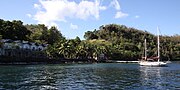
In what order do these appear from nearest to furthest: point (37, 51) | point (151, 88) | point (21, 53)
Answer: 1. point (151, 88)
2. point (21, 53)
3. point (37, 51)

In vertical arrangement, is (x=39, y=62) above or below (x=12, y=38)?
→ below

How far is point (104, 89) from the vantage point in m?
38.0

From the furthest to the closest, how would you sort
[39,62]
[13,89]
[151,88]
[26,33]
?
1. [26,33]
2. [39,62]
3. [151,88]
4. [13,89]

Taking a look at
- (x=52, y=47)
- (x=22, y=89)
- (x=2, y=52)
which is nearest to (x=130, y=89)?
(x=22, y=89)

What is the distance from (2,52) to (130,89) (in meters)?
114

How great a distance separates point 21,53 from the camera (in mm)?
150500

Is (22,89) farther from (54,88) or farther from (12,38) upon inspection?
(12,38)

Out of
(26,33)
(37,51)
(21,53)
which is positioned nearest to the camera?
(21,53)

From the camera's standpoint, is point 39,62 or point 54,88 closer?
point 54,88

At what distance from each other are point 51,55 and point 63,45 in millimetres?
8628

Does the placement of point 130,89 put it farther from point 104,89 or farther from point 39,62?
point 39,62

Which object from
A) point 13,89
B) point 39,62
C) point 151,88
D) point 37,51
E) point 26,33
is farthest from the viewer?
point 26,33

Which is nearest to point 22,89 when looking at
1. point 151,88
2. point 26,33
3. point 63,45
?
point 151,88

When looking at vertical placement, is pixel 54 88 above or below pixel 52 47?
below
